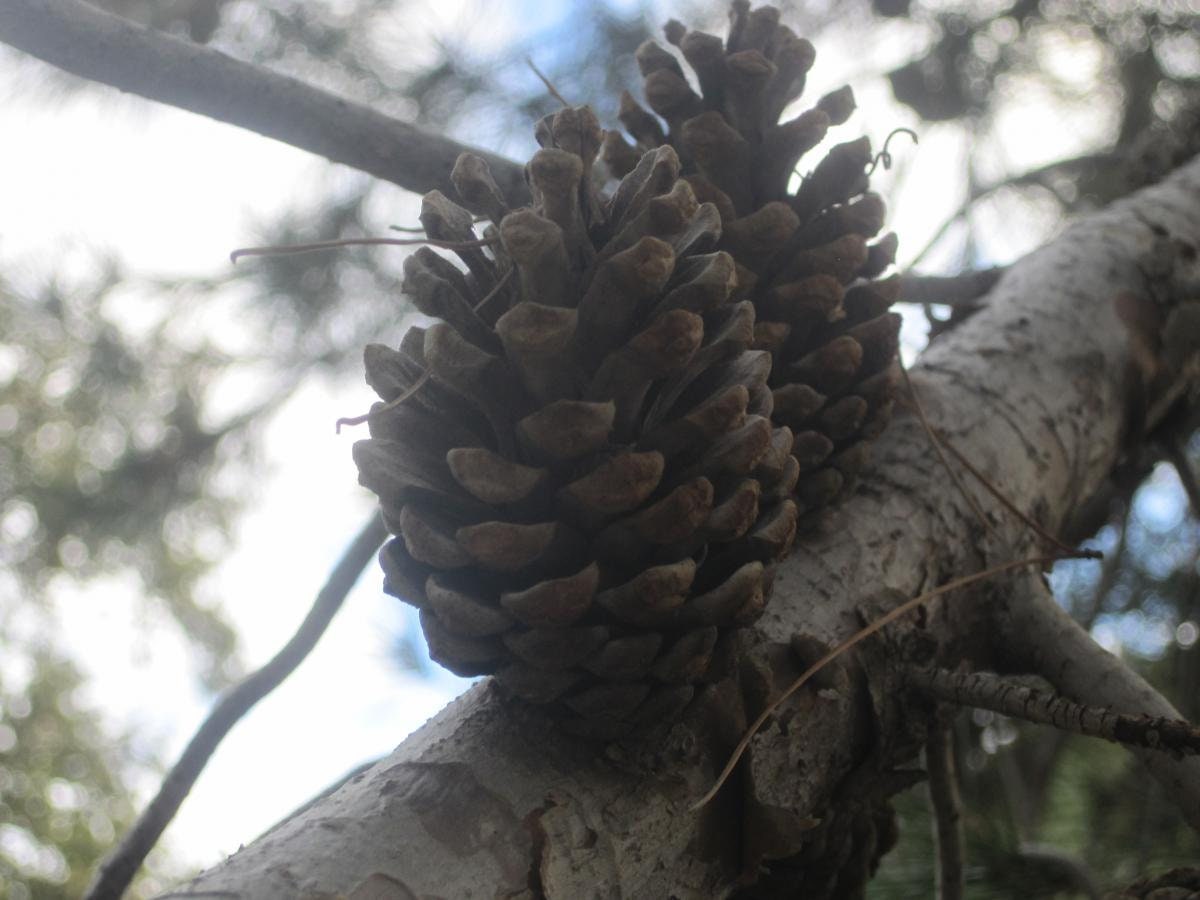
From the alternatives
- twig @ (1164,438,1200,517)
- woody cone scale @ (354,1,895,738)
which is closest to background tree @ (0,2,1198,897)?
twig @ (1164,438,1200,517)

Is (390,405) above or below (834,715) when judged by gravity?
above

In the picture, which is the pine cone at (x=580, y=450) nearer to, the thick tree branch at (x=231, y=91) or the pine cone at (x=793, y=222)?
the pine cone at (x=793, y=222)

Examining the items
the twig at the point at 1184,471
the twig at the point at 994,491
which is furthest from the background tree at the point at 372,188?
the twig at the point at 994,491

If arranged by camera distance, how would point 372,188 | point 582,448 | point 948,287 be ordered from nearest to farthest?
1. point 582,448
2. point 948,287
3. point 372,188

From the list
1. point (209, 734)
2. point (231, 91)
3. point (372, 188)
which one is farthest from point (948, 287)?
point (372, 188)

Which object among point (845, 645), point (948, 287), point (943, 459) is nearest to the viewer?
point (845, 645)

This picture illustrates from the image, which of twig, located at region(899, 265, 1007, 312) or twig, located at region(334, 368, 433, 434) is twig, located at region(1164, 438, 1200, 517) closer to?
twig, located at region(899, 265, 1007, 312)

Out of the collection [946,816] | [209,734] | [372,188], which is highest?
[372,188]

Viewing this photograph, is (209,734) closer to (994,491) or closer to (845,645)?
(845,645)

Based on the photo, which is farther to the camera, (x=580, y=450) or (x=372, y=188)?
(x=372, y=188)
